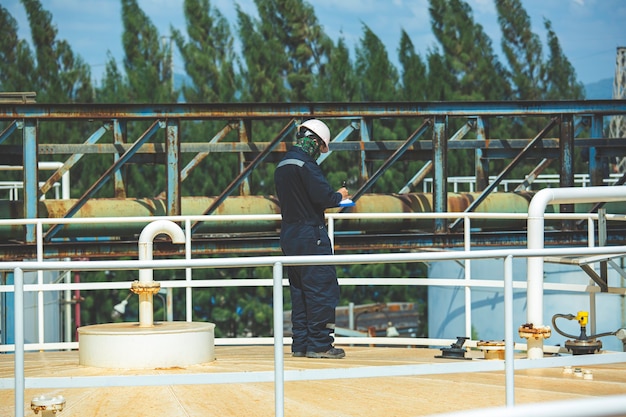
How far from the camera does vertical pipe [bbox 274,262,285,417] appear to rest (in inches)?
189

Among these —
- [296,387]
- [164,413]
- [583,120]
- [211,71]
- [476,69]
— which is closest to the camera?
[164,413]

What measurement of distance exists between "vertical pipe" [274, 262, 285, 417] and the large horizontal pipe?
8.10 m

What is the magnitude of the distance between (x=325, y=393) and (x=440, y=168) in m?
6.87

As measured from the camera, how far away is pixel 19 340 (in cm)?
486

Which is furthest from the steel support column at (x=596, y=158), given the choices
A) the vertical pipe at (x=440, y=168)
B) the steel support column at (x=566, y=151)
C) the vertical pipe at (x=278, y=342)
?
the vertical pipe at (x=278, y=342)

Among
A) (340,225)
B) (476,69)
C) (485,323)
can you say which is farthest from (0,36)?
(340,225)

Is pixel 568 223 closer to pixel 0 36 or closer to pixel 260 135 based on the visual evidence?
pixel 260 135

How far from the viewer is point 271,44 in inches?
1797

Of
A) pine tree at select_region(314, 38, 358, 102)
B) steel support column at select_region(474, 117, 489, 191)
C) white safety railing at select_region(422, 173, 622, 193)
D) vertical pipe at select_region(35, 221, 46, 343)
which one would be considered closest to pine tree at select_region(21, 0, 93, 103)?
pine tree at select_region(314, 38, 358, 102)

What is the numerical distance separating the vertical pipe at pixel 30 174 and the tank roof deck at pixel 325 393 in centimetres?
462

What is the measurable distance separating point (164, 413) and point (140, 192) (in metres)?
32.5

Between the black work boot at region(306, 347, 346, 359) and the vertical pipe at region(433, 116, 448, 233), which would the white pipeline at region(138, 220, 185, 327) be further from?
the vertical pipe at region(433, 116, 448, 233)

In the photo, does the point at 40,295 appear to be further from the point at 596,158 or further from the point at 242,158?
the point at 596,158

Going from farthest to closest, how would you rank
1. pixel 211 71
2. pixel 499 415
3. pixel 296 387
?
pixel 211 71 → pixel 296 387 → pixel 499 415
